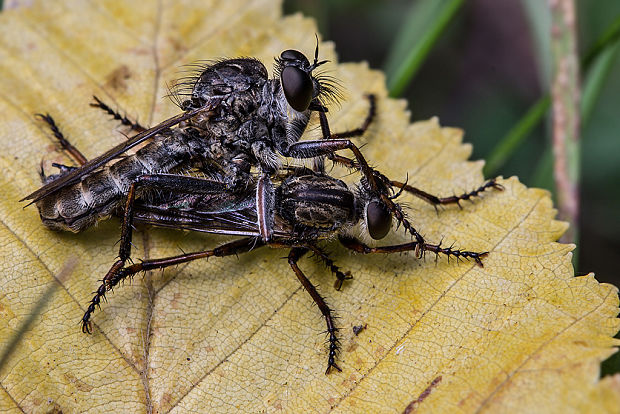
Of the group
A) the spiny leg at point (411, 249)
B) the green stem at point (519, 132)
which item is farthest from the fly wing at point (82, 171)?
the green stem at point (519, 132)

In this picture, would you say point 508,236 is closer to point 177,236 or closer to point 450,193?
point 450,193

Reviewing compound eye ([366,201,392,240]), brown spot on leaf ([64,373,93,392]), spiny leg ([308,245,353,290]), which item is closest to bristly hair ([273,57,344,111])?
compound eye ([366,201,392,240])

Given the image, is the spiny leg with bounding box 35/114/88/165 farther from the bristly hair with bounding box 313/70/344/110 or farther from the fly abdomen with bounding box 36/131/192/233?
the bristly hair with bounding box 313/70/344/110

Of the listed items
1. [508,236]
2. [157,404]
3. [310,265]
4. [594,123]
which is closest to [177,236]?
[310,265]

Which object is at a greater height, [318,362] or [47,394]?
[318,362]

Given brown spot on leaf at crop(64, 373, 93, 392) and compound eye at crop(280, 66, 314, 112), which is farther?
compound eye at crop(280, 66, 314, 112)

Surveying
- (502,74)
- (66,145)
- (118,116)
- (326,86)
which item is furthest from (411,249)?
(502,74)

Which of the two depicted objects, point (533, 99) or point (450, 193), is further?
point (533, 99)
